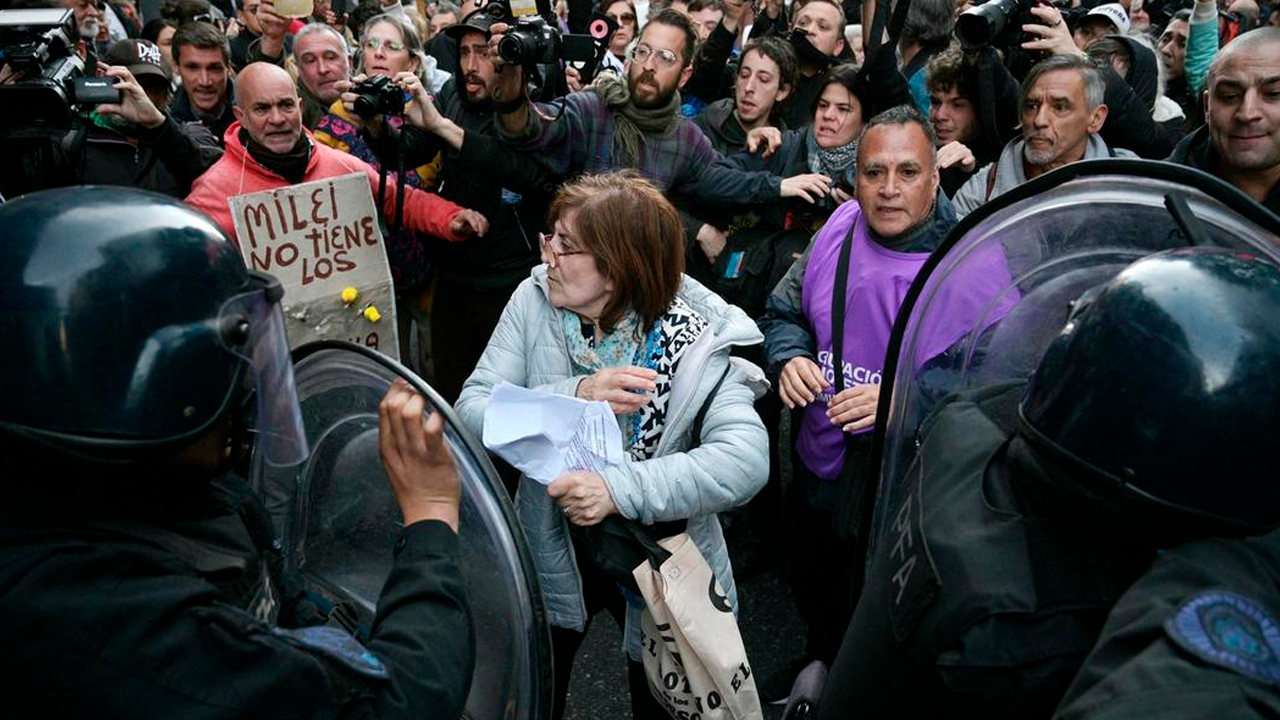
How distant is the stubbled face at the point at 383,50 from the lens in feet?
15.0

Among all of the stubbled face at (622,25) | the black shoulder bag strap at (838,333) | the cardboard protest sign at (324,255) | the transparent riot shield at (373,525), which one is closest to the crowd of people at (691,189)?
the black shoulder bag strap at (838,333)

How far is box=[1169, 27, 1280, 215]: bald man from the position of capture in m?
2.87

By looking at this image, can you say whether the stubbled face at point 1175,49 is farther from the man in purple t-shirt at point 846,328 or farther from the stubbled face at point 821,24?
the man in purple t-shirt at point 846,328

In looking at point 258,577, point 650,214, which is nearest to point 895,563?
point 258,577

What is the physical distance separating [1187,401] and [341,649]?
960 mm

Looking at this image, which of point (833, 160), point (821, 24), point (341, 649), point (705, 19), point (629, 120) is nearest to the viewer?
point (341, 649)

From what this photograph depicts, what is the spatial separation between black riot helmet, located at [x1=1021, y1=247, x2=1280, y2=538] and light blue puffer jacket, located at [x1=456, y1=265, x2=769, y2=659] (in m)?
1.07

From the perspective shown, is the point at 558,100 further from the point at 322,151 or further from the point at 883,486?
the point at 883,486

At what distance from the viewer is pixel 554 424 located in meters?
2.10

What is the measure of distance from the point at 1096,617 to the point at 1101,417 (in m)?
0.21

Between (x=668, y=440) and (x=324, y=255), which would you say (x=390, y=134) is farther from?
(x=668, y=440)

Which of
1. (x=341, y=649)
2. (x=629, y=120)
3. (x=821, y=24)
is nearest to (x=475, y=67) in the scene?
(x=629, y=120)

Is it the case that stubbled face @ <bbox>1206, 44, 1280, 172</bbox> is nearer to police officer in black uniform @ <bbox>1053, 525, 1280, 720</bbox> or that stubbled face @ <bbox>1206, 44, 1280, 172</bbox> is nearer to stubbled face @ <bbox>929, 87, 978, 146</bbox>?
stubbled face @ <bbox>929, 87, 978, 146</bbox>

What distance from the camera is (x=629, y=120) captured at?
3887 millimetres
